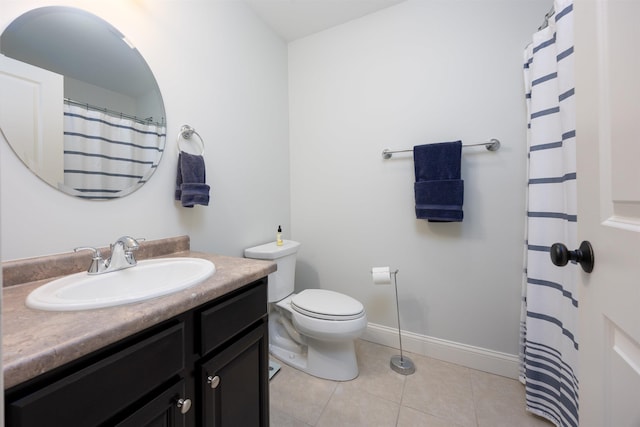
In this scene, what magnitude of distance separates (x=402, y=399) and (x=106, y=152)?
6.04 feet

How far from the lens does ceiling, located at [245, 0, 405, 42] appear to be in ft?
5.61

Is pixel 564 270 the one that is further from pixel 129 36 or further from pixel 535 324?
pixel 129 36

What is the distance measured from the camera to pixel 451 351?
1676 millimetres

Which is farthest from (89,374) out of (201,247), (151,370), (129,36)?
(129,36)

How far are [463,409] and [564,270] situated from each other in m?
0.85

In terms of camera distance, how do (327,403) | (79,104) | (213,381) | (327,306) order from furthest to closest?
(327,306) < (327,403) < (79,104) < (213,381)

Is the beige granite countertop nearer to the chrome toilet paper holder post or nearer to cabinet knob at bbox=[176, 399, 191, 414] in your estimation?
cabinet knob at bbox=[176, 399, 191, 414]

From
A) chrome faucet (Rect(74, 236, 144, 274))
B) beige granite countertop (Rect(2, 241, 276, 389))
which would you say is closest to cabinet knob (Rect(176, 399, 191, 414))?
beige granite countertop (Rect(2, 241, 276, 389))

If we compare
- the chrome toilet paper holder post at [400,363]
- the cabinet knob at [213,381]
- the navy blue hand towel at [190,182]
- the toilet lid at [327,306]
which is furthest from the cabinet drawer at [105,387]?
the chrome toilet paper holder post at [400,363]

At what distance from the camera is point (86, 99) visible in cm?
98

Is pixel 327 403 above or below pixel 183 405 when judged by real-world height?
below

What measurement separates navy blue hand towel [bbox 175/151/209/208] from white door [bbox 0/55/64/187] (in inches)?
16.0

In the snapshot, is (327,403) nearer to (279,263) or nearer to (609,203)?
(279,263)

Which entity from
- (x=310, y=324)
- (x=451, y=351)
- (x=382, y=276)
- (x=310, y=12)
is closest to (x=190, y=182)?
(x=310, y=324)
